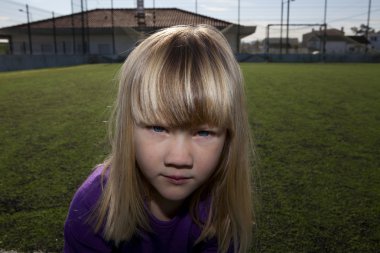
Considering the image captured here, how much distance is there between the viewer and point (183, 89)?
1.27 m

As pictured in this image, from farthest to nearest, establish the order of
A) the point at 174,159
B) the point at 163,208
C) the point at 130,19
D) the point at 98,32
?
the point at 130,19
the point at 98,32
the point at 163,208
the point at 174,159

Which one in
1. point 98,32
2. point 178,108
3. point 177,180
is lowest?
point 177,180

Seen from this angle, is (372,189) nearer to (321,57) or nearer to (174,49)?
(174,49)

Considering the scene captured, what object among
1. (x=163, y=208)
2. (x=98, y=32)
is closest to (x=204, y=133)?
(x=163, y=208)

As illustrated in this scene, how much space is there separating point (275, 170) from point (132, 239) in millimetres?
2121

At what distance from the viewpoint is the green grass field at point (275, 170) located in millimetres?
2273

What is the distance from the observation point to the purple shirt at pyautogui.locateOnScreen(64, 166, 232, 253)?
1.50m

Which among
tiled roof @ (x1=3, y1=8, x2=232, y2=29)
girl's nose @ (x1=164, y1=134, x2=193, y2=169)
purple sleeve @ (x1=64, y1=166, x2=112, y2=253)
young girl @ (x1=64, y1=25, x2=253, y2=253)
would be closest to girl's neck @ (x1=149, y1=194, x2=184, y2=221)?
young girl @ (x1=64, y1=25, x2=253, y2=253)

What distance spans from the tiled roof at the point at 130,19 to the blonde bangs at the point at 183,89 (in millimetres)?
34853

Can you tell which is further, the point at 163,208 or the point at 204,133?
the point at 163,208

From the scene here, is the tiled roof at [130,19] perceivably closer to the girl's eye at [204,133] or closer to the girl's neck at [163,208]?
the girl's neck at [163,208]

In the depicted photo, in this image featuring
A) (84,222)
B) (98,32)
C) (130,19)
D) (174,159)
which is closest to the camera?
(174,159)

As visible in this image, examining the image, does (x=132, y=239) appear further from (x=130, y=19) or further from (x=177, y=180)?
(x=130, y=19)

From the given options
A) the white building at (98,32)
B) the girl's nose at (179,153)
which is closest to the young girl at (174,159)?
the girl's nose at (179,153)
